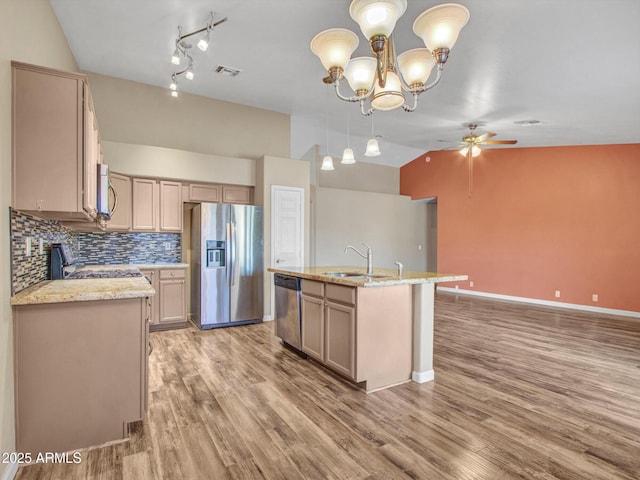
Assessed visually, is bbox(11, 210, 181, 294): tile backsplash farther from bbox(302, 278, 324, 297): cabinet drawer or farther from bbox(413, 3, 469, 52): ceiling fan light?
bbox(413, 3, 469, 52): ceiling fan light

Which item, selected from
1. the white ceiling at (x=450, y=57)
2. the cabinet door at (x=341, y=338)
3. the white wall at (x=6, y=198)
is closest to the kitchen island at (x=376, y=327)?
the cabinet door at (x=341, y=338)

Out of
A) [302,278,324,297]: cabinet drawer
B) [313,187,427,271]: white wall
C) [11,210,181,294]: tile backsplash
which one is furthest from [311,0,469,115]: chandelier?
[313,187,427,271]: white wall

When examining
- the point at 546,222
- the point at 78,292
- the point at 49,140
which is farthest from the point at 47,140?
the point at 546,222

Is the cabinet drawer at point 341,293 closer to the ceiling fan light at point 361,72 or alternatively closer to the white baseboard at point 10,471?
the ceiling fan light at point 361,72

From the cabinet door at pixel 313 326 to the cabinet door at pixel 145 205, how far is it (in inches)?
105

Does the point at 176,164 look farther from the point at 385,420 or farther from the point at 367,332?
the point at 385,420

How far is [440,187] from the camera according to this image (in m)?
8.45

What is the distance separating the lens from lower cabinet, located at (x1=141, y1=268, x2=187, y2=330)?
468 cm

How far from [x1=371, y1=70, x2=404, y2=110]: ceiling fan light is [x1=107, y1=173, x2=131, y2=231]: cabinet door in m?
3.56

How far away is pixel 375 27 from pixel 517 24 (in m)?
1.63

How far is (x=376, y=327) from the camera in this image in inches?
113

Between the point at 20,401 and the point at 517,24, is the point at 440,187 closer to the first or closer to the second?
the point at 517,24

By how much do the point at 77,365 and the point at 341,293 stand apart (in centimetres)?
186

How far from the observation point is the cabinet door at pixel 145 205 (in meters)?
4.74
